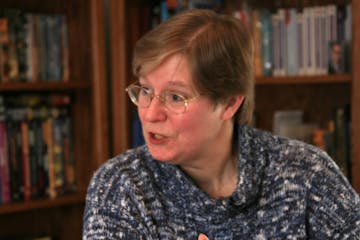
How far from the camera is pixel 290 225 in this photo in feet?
4.07

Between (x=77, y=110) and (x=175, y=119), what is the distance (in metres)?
0.94

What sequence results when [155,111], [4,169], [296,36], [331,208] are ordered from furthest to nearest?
[296,36] → [4,169] → [331,208] → [155,111]

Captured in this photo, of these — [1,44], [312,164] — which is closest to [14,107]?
[1,44]

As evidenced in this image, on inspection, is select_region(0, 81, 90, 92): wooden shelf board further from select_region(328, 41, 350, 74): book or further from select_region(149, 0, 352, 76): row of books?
select_region(328, 41, 350, 74): book

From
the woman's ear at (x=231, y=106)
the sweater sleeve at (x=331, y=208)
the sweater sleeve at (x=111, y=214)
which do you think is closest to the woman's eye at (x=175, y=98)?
the woman's ear at (x=231, y=106)

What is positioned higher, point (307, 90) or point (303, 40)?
point (303, 40)

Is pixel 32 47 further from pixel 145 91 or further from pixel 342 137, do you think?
pixel 342 137

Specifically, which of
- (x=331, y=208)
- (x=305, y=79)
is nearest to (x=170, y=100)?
(x=331, y=208)

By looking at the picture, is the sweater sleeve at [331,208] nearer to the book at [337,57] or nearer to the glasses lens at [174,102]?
the glasses lens at [174,102]

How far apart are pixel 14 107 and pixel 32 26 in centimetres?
31

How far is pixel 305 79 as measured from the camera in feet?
6.11

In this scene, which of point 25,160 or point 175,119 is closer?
point 175,119

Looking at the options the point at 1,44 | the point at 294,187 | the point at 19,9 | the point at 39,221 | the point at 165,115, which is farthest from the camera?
the point at 39,221

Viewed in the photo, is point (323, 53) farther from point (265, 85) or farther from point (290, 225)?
point (290, 225)
